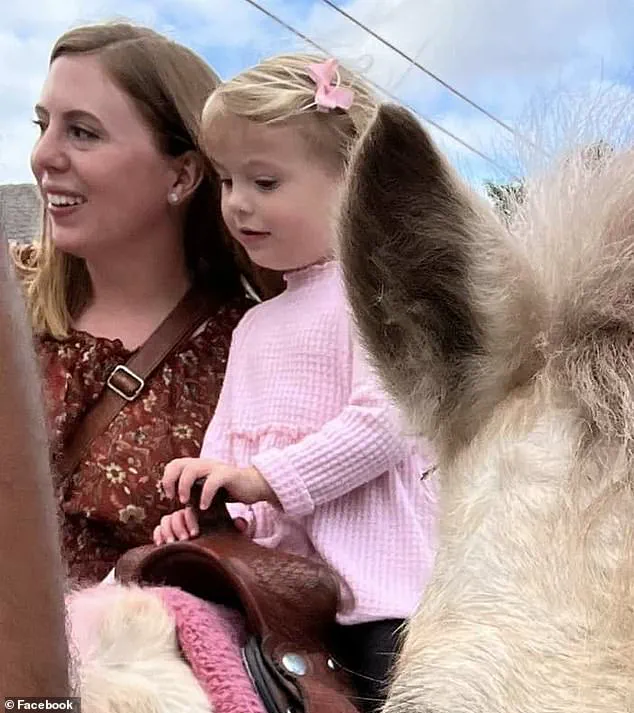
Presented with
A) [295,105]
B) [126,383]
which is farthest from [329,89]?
[126,383]

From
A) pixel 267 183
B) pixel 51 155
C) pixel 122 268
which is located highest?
pixel 267 183

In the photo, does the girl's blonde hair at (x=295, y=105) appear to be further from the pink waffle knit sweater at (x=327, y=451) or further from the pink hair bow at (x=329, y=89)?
the pink waffle knit sweater at (x=327, y=451)

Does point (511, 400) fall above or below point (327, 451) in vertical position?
above

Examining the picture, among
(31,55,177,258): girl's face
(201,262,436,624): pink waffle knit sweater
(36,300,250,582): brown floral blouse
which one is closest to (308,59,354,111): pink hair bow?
(201,262,436,624): pink waffle knit sweater

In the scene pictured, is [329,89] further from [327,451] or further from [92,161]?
[327,451]

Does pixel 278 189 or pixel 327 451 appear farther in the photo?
pixel 278 189

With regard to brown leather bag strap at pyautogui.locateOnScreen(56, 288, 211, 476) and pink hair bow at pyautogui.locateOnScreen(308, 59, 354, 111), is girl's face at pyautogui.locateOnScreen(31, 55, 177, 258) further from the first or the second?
pink hair bow at pyautogui.locateOnScreen(308, 59, 354, 111)

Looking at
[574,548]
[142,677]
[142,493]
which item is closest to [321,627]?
[142,677]

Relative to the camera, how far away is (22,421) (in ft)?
2.90

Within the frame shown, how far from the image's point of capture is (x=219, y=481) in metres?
1.95

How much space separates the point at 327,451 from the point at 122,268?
778mm

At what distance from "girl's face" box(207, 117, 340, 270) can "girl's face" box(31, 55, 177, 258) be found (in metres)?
0.26

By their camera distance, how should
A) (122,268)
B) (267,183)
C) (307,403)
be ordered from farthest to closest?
1. (122,268)
2. (267,183)
3. (307,403)

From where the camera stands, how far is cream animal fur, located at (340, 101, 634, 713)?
1.13 meters
